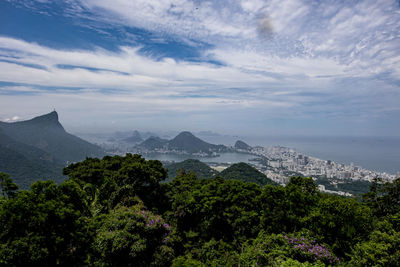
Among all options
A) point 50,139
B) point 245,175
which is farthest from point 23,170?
point 50,139

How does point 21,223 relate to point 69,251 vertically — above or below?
above

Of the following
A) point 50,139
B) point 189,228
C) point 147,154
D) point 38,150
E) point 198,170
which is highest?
point 189,228

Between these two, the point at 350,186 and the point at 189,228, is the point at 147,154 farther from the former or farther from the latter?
the point at 189,228

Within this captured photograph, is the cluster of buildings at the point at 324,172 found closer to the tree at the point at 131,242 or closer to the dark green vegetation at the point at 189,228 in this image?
the dark green vegetation at the point at 189,228

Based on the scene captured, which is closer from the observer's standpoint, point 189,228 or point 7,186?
point 7,186

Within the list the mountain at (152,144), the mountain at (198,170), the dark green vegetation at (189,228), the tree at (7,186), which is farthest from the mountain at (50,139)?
the tree at (7,186)

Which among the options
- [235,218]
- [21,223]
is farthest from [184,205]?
[21,223]

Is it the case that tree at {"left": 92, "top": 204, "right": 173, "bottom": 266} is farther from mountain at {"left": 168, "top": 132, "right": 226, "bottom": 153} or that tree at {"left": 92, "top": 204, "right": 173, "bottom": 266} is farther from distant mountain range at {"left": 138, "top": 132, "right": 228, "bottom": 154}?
mountain at {"left": 168, "top": 132, "right": 226, "bottom": 153}

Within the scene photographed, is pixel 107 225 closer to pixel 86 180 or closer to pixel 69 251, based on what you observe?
pixel 69 251
